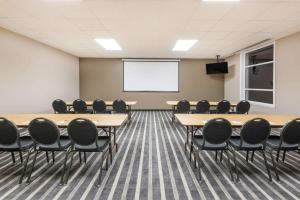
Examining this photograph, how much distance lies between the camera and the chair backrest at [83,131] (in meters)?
2.81

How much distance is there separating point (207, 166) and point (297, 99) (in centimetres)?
372

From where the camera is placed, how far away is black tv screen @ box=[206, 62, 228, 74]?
995 centimetres

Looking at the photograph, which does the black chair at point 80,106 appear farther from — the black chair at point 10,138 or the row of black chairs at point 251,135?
the row of black chairs at point 251,135

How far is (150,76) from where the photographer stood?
1101 centimetres

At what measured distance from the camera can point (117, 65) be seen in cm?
1099

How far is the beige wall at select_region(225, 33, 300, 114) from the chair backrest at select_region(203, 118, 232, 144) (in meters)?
3.81

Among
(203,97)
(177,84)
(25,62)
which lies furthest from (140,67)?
(25,62)

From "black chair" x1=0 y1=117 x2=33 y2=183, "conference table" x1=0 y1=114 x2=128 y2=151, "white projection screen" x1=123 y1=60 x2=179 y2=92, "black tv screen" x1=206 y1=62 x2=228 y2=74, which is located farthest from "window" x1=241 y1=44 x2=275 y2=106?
"black chair" x1=0 y1=117 x2=33 y2=183

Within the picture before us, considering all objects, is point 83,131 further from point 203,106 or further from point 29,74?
point 29,74

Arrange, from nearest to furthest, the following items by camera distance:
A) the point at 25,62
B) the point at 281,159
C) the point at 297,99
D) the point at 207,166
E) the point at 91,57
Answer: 1. the point at 207,166
2. the point at 281,159
3. the point at 297,99
4. the point at 25,62
5. the point at 91,57

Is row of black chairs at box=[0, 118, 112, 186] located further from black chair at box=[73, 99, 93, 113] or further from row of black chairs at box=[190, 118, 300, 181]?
black chair at box=[73, 99, 93, 113]

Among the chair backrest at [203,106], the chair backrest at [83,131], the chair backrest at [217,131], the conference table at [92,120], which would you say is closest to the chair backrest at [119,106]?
the chair backrest at [203,106]

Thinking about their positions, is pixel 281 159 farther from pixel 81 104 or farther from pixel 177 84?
pixel 177 84

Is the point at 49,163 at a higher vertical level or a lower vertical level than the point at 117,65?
lower
